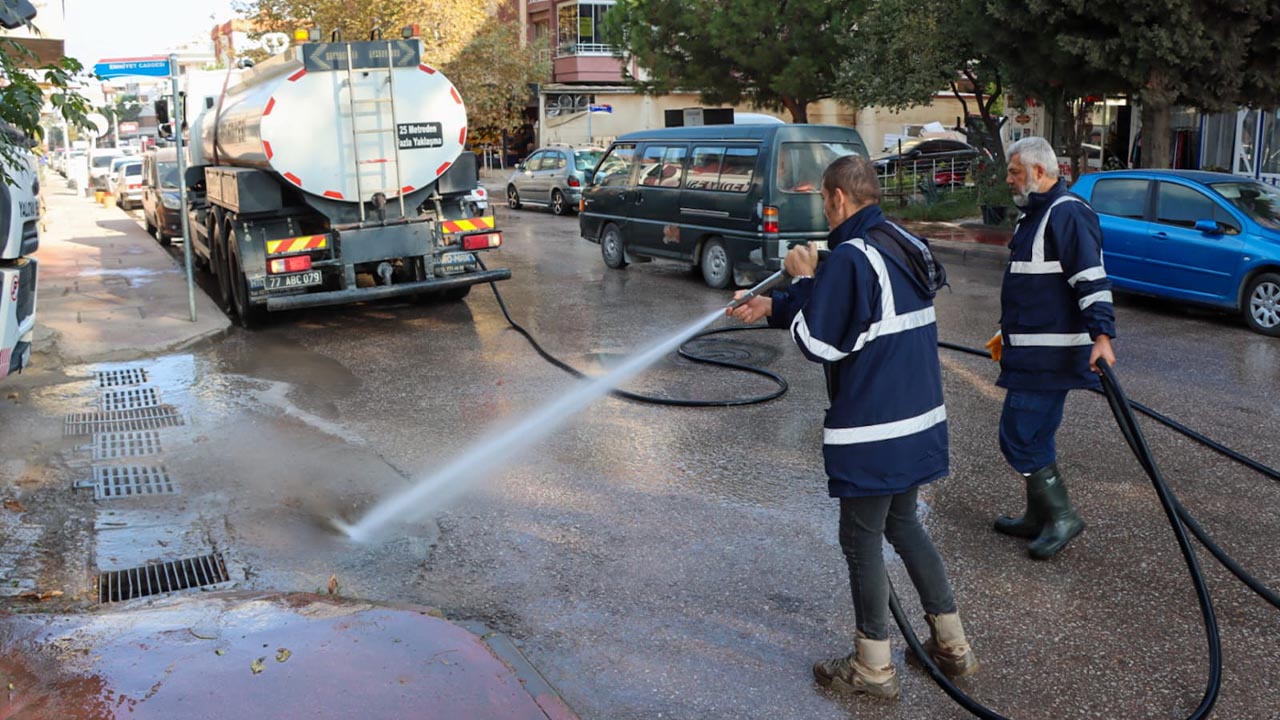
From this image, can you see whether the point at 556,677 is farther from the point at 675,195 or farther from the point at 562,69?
the point at 562,69

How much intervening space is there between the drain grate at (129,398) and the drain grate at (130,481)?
1.69m

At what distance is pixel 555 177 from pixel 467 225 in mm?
13944

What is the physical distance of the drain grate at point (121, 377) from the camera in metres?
9.27

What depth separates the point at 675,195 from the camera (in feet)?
45.8

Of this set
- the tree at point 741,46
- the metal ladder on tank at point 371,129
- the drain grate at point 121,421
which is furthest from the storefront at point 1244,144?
the drain grate at point 121,421

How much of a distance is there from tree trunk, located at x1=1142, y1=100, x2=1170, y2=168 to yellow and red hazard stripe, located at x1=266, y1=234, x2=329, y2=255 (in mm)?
12112

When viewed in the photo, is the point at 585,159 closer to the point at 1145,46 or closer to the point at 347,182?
the point at 1145,46

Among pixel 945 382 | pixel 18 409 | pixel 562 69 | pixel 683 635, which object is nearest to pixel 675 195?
pixel 945 382

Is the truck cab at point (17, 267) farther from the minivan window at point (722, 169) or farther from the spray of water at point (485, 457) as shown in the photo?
the minivan window at point (722, 169)

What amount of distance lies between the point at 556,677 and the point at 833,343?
1669 millimetres

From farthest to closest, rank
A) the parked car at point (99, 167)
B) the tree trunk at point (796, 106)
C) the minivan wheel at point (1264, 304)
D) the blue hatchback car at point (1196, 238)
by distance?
the parked car at point (99, 167), the tree trunk at point (796, 106), the blue hatchback car at point (1196, 238), the minivan wheel at point (1264, 304)

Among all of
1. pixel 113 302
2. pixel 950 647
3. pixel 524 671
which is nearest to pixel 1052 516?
pixel 950 647

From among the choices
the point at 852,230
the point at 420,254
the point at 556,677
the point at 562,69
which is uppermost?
the point at 562,69

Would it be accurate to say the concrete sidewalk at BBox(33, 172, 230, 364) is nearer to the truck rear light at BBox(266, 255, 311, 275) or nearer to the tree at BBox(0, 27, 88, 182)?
the truck rear light at BBox(266, 255, 311, 275)
